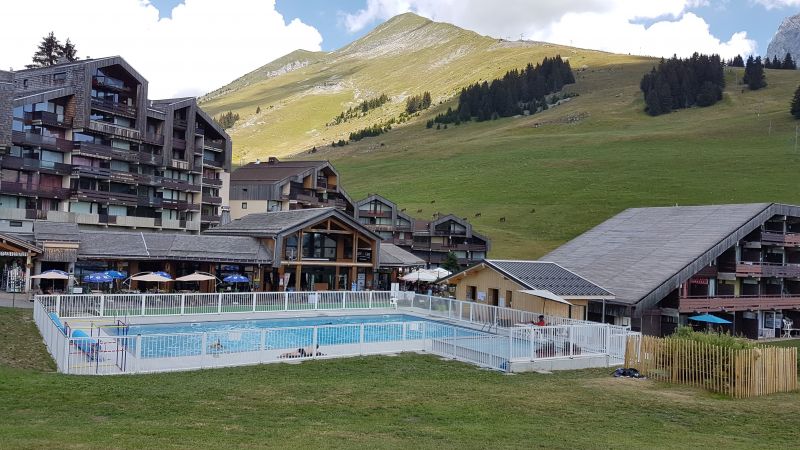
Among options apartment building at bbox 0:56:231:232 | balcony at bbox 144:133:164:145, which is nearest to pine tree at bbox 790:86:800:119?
apartment building at bbox 0:56:231:232

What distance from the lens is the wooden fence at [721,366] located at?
21.8 meters

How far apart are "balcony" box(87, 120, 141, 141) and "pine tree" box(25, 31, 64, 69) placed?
129 ft

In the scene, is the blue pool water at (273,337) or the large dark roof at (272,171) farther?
the large dark roof at (272,171)

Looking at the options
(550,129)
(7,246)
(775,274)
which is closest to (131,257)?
(7,246)

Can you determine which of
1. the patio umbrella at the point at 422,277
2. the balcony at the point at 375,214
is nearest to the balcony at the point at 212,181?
the balcony at the point at 375,214

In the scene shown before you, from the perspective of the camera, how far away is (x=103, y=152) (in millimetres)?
61500

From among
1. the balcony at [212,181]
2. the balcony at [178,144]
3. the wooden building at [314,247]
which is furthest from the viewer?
the balcony at [212,181]

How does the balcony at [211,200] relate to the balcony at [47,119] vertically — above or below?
below

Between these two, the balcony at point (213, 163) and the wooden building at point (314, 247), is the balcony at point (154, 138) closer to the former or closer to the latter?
the balcony at point (213, 163)

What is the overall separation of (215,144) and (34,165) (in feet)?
63.9

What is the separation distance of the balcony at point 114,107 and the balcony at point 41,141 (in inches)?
165

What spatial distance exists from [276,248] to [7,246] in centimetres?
1680

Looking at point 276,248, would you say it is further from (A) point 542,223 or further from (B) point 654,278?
(A) point 542,223

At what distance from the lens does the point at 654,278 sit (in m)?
41.3
